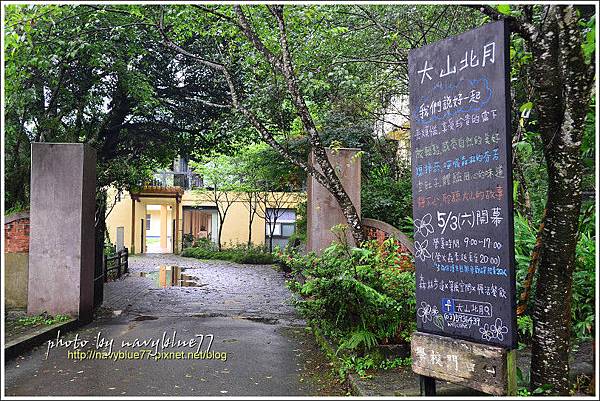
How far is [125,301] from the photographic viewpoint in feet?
38.5

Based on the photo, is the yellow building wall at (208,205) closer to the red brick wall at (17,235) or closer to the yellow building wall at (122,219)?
the yellow building wall at (122,219)

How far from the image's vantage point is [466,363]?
403 cm

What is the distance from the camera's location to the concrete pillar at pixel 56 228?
8.83 m

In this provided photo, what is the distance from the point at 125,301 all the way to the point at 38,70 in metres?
4.82

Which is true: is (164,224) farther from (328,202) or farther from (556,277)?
(556,277)

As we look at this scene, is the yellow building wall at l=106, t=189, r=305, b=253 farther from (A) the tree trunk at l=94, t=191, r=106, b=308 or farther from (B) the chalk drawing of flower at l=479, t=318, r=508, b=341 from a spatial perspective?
(B) the chalk drawing of flower at l=479, t=318, r=508, b=341

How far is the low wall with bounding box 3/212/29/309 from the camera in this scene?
9297 mm

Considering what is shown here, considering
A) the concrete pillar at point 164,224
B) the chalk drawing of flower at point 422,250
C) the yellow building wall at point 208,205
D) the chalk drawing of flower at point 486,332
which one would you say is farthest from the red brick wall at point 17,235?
the concrete pillar at point 164,224

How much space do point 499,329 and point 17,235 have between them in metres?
8.05

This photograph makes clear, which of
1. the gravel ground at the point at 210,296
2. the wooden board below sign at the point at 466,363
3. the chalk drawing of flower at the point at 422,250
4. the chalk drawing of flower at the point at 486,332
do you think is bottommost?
the gravel ground at the point at 210,296

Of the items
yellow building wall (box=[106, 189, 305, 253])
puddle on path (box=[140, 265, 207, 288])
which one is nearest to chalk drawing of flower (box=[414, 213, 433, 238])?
puddle on path (box=[140, 265, 207, 288])

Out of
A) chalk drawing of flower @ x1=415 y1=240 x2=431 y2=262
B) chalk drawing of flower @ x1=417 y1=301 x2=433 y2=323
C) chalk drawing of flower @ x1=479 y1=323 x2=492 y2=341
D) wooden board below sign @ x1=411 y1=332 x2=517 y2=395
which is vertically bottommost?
wooden board below sign @ x1=411 y1=332 x2=517 y2=395

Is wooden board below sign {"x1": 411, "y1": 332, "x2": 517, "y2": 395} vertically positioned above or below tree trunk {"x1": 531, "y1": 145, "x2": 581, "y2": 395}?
below

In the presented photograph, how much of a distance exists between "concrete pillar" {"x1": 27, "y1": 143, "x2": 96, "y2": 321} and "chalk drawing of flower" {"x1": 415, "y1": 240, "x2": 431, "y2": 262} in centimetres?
606
